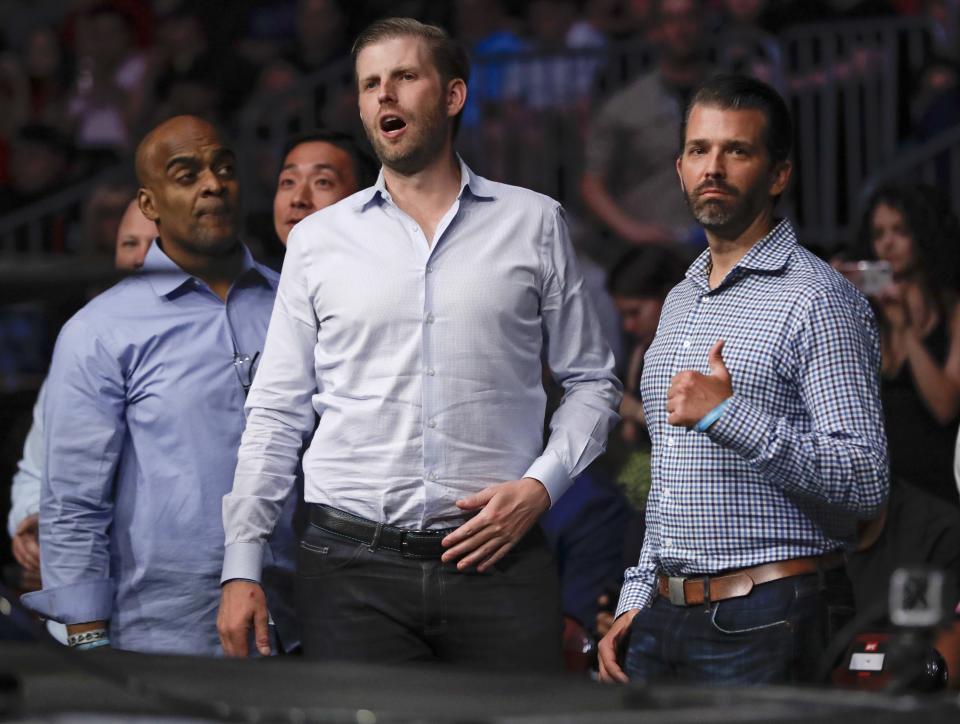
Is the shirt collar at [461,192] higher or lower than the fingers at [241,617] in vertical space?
higher

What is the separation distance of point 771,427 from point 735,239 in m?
0.49

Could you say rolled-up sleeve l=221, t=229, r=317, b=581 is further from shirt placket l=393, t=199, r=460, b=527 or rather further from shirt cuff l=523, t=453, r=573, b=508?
shirt cuff l=523, t=453, r=573, b=508

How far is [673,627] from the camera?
119 inches

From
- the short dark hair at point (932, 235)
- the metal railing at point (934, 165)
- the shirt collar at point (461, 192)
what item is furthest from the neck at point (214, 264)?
the metal railing at point (934, 165)

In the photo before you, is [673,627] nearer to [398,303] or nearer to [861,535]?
[398,303]

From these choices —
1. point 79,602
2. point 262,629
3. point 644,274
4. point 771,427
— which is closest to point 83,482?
point 79,602

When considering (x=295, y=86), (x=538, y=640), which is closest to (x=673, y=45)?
(x=295, y=86)

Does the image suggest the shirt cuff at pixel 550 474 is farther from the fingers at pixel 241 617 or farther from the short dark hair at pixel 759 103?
the short dark hair at pixel 759 103

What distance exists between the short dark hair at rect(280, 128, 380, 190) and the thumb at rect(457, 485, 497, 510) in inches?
44.0

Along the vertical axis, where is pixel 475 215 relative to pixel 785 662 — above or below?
above

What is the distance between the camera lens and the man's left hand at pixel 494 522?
315 centimetres

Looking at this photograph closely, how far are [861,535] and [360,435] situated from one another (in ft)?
5.79

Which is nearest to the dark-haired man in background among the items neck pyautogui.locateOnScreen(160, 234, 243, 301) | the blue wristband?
neck pyautogui.locateOnScreen(160, 234, 243, 301)

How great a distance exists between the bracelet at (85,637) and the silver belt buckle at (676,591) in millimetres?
1327
